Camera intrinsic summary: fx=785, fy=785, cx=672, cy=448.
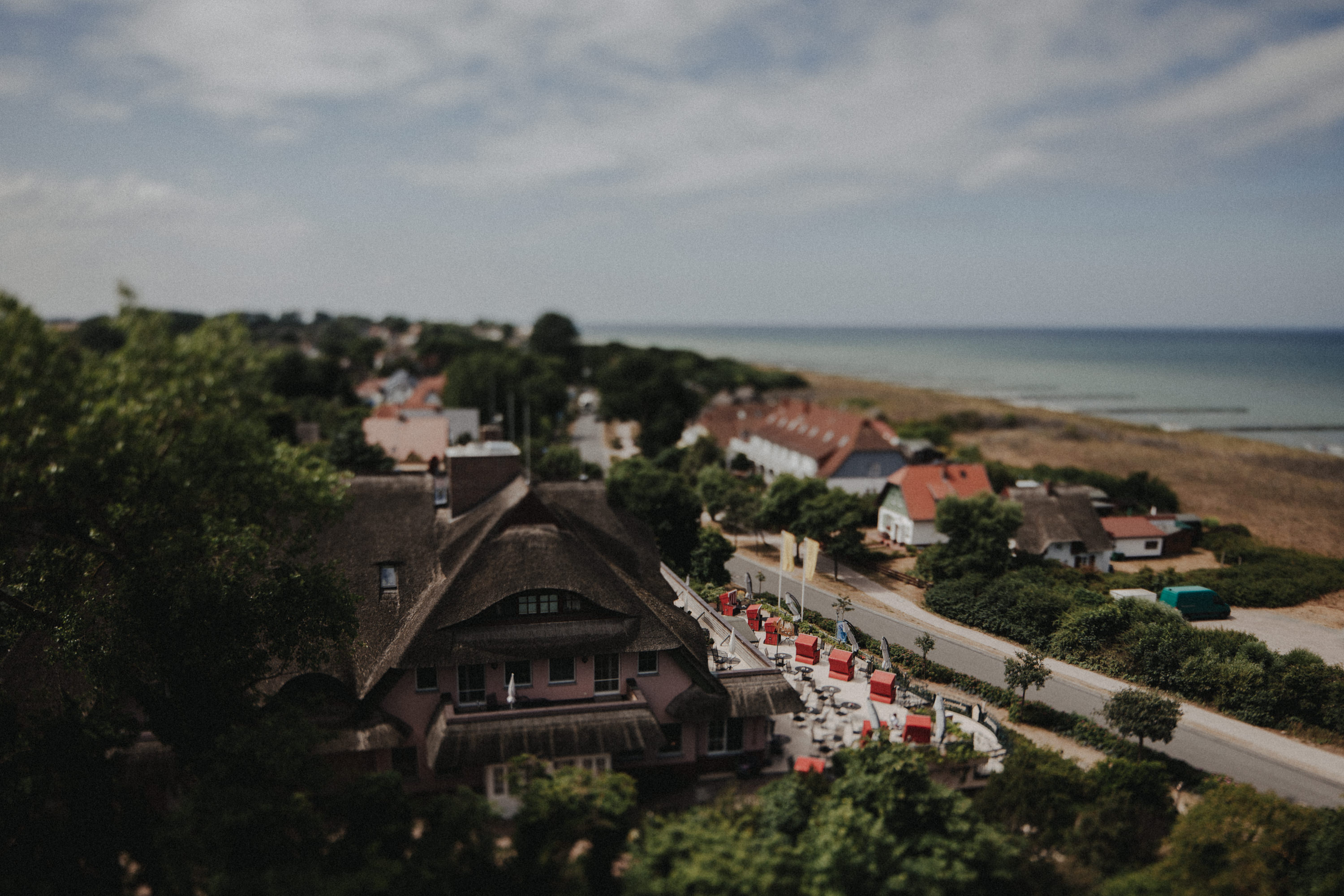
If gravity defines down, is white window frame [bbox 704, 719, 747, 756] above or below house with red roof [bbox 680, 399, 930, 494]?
below

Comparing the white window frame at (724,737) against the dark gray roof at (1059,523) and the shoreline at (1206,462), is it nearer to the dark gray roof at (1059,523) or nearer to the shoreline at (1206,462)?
the dark gray roof at (1059,523)

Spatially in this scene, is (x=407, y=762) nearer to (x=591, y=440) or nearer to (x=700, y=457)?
(x=700, y=457)

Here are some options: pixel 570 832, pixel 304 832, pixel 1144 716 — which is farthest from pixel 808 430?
pixel 304 832

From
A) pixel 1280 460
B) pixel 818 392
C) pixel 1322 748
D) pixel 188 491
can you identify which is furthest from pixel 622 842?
pixel 818 392

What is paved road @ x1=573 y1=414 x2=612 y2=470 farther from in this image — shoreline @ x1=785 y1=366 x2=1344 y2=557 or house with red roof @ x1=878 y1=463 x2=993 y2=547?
shoreline @ x1=785 y1=366 x2=1344 y2=557

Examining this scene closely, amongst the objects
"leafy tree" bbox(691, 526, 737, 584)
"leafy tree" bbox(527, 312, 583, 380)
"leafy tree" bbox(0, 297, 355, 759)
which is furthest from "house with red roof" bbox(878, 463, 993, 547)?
"leafy tree" bbox(527, 312, 583, 380)

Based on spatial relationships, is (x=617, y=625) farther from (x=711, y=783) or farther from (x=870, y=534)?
(x=870, y=534)
